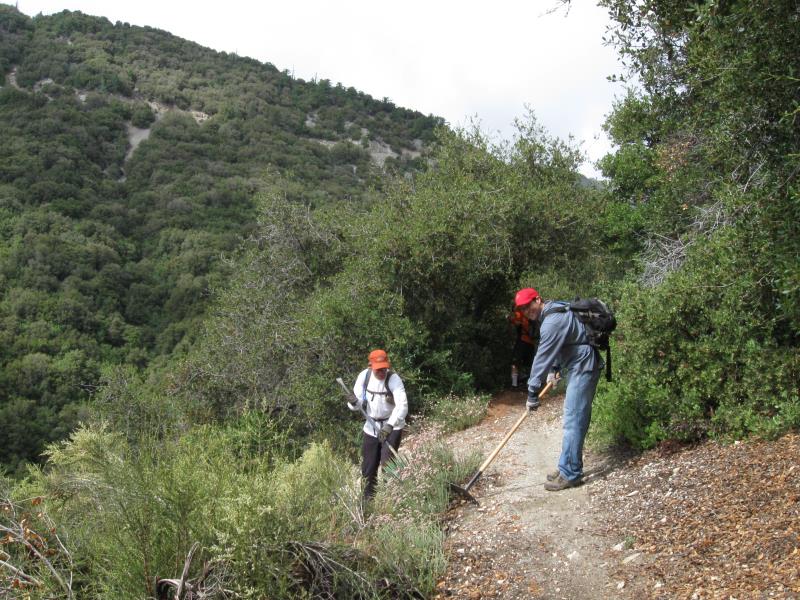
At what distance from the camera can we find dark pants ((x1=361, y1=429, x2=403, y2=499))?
675 centimetres

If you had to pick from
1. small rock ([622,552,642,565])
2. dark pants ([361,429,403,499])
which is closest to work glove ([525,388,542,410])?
dark pants ([361,429,403,499])

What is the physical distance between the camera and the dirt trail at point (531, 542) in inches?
192

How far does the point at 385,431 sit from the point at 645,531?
250cm

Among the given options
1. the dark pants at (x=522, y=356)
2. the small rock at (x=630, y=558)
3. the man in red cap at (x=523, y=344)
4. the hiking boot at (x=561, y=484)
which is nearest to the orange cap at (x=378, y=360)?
the hiking boot at (x=561, y=484)

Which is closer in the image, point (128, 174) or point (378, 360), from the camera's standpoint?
point (378, 360)

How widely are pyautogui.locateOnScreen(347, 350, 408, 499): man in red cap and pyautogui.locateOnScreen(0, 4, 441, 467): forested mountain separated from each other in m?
11.7

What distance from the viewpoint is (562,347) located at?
243 inches

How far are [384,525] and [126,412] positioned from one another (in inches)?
509

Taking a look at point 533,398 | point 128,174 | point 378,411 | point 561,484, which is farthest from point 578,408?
point 128,174

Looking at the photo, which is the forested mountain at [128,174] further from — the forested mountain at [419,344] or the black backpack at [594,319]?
the black backpack at [594,319]

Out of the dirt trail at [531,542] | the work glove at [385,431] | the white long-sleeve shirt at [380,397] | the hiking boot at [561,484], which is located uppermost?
the white long-sleeve shirt at [380,397]

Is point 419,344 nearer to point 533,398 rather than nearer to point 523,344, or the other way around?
point 523,344

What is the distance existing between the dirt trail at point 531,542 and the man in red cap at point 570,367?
1.10 ft

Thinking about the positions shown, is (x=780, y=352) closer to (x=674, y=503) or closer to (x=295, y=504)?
(x=674, y=503)
